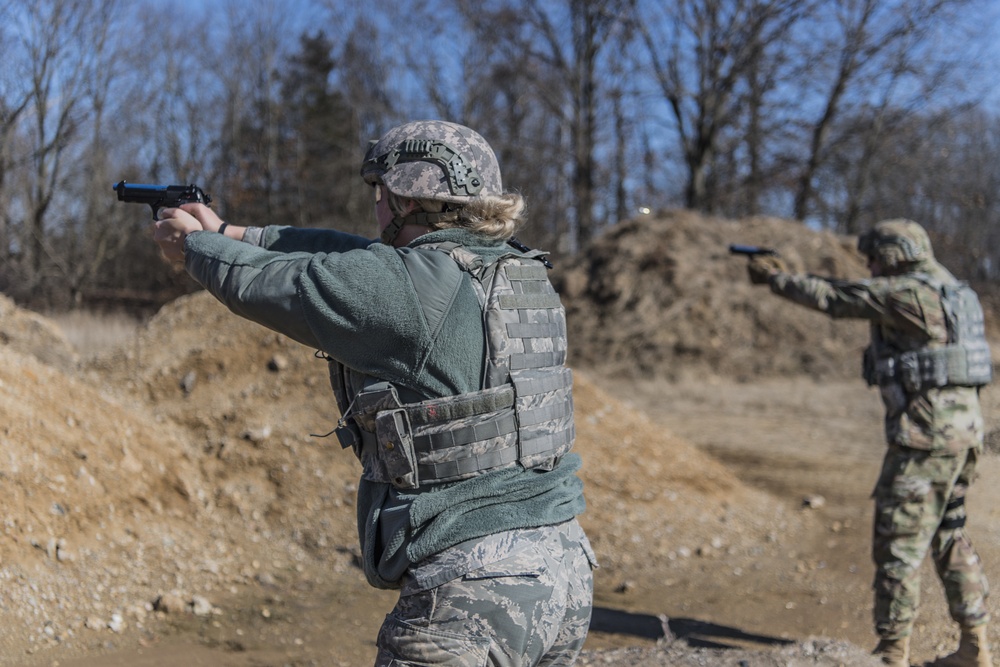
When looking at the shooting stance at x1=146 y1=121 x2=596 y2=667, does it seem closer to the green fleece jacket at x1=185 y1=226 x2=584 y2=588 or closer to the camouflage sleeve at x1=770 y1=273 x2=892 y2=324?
the green fleece jacket at x1=185 y1=226 x2=584 y2=588

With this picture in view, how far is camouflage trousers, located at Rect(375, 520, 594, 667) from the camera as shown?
6.10 ft

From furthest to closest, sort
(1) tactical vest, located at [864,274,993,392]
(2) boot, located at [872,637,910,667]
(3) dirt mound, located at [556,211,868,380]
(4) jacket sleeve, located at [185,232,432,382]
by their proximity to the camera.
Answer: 1. (3) dirt mound, located at [556,211,868,380]
2. (1) tactical vest, located at [864,274,993,392]
3. (2) boot, located at [872,637,910,667]
4. (4) jacket sleeve, located at [185,232,432,382]

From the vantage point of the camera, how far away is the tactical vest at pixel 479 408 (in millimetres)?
1944

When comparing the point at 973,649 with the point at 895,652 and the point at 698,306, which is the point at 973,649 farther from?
the point at 698,306

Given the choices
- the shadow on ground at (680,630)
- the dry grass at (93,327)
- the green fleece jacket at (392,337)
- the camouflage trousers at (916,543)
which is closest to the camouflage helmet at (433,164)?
the green fleece jacket at (392,337)

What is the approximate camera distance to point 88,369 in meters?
7.38

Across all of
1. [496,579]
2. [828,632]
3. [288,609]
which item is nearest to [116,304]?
[288,609]

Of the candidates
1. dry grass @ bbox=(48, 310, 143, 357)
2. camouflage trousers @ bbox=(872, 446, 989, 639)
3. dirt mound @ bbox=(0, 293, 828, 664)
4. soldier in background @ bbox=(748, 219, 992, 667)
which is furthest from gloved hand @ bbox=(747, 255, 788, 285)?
dry grass @ bbox=(48, 310, 143, 357)

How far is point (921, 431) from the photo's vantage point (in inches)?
178

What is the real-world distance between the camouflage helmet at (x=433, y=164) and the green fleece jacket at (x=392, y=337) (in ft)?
0.38

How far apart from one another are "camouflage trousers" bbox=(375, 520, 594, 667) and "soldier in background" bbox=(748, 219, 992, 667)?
315 centimetres

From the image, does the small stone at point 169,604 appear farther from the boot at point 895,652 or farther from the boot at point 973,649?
the boot at point 973,649

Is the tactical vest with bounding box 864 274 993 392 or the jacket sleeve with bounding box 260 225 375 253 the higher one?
the jacket sleeve with bounding box 260 225 375 253

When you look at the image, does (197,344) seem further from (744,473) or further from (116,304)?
(116,304)
